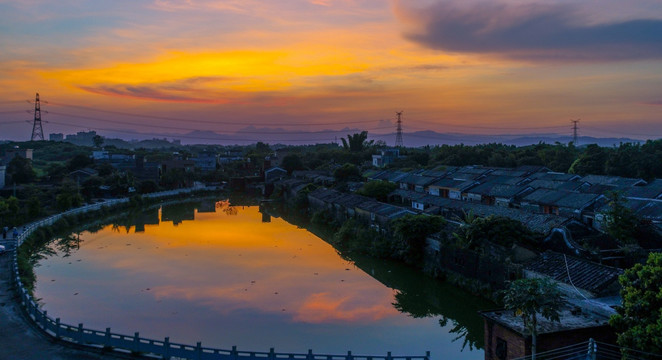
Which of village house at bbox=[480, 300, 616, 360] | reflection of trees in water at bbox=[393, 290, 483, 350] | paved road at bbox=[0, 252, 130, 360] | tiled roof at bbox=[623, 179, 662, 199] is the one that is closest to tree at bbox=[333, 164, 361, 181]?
tiled roof at bbox=[623, 179, 662, 199]

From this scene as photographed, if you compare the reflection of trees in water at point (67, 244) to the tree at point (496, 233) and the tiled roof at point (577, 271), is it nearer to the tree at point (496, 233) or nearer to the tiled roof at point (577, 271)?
the tree at point (496, 233)

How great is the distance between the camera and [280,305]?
1712 centimetres

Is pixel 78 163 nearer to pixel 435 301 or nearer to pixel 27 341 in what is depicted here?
pixel 27 341

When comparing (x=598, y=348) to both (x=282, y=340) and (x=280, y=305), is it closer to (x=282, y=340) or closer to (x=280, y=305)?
(x=282, y=340)

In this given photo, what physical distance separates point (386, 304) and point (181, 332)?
289 inches

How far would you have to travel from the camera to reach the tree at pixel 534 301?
9852mm

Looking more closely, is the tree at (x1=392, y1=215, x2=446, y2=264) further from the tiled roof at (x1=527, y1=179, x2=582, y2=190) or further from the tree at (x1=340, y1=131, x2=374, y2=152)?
the tree at (x1=340, y1=131, x2=374, y2=152)

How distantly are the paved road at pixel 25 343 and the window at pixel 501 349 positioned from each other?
28.7 ft

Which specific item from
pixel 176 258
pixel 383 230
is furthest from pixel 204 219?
pixel 383 230

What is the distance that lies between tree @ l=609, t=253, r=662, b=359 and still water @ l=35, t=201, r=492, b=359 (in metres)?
5.05

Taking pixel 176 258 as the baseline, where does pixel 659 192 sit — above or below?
above

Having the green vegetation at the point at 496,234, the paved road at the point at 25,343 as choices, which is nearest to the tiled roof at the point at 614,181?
the green vegetation at the point at 496,234

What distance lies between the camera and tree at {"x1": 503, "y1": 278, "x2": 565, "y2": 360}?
32.3 ft

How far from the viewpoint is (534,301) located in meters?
9.88
